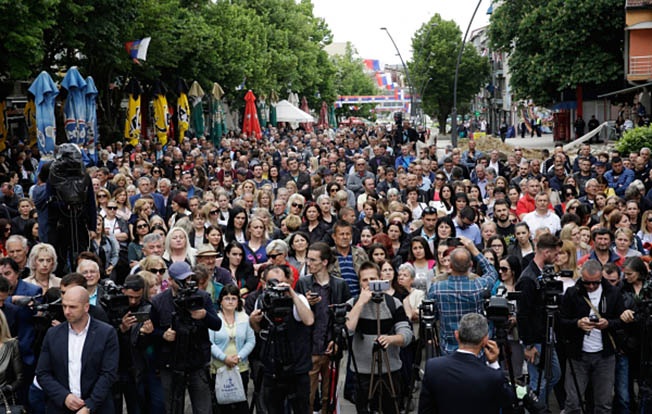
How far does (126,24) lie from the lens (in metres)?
24.5

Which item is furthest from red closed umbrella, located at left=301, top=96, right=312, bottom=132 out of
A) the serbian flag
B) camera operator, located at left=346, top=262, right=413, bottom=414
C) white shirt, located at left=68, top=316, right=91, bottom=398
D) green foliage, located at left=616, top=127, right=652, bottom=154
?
white shirt, located at left=68, top=316, right=91, bottom=398

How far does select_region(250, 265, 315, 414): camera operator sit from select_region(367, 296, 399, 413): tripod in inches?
20.1

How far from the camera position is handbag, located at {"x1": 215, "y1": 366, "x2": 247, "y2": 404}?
25.8ft

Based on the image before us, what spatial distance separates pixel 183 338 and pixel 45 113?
9814mm

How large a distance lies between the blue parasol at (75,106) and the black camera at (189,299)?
993cm

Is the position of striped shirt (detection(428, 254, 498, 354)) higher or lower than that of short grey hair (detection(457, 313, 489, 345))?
lower

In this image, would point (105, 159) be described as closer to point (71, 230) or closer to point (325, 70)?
point (71, 230)

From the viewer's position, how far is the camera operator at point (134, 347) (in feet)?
23.7

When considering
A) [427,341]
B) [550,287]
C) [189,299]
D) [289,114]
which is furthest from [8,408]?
[289,114]

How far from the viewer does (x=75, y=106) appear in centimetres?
1620

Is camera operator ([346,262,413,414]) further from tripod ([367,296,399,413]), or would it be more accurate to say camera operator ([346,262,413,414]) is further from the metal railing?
the metal railing

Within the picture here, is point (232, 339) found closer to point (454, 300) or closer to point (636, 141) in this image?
point (454, 300)

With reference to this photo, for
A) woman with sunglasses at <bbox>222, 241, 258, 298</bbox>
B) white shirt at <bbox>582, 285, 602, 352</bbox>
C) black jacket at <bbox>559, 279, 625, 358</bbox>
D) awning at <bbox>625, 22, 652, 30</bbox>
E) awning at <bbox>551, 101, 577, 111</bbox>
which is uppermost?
awning at <bbox>625, 22, 652, 30</bbox>

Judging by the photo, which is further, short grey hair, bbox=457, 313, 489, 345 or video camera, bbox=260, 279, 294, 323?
video camera, bbox=260, 279, 294, 323
